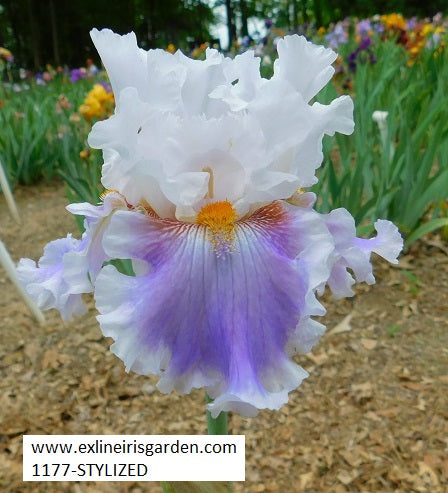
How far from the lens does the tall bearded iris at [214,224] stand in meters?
0.58

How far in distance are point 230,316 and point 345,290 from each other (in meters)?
0.23

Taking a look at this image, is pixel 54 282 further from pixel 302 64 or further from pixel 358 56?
pixel 358 56

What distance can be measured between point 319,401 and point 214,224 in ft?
3.04

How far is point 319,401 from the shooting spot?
4.59ft

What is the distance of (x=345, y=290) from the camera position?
2.41 ft

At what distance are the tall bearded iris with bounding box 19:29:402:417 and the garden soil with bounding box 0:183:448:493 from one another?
734mm

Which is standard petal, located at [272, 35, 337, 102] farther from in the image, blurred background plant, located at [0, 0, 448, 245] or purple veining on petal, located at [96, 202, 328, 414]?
blurred background plant, located at [0, 0, 448, 245]

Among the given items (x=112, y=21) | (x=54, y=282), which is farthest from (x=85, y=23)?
(x=54, y=282)

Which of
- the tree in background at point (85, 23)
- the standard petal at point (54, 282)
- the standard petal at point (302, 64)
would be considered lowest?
the tree in background at point (85, 23)

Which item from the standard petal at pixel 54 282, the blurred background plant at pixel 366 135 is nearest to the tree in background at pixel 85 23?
the blurred background plant at pixel 366 135

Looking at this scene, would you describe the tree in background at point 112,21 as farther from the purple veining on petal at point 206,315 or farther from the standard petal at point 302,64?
the purple veining on petal at point 206,315

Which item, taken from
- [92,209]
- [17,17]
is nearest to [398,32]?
[92,209]

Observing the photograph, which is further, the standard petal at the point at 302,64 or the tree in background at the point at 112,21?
the tree in background at the point at 112,21

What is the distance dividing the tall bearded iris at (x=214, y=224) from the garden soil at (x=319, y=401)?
2.41 ft
